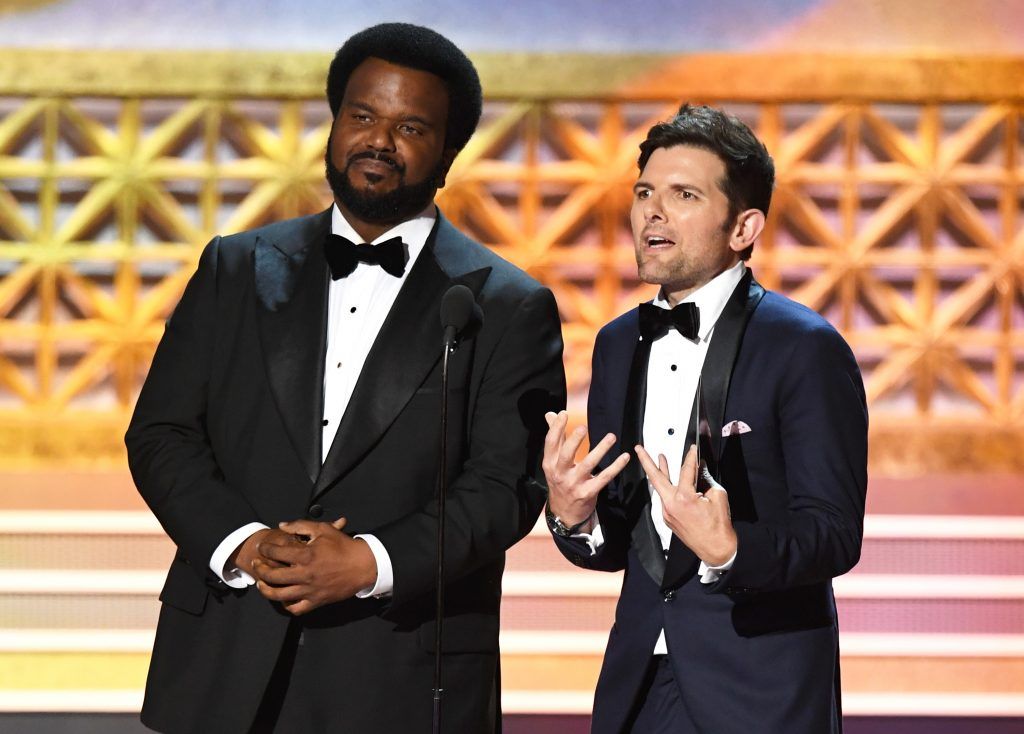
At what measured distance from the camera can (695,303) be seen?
238 cm

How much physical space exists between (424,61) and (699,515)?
1078 mm

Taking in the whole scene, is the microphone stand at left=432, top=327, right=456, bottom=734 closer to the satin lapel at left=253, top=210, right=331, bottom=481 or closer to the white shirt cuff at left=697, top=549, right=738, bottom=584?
the satin lapel at left=253, top=210, right=331, bottom=481

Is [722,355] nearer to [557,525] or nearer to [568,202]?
[557,525]

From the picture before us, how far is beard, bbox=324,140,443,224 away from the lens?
248 centimetres

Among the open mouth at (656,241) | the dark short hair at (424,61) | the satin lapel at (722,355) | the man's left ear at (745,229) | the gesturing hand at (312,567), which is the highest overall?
the dark short hair at (424,61)

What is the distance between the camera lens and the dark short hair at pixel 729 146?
2406 millimetres

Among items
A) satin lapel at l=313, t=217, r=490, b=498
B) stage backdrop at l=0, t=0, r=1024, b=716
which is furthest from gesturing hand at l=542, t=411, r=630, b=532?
stage backdrop at l=0, t=0, r=1024, b=716

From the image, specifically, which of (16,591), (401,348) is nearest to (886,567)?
(401,348)

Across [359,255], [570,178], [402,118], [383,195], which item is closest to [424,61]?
[402,118]

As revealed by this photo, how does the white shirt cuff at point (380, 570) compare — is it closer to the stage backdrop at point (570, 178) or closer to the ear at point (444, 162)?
the ear at point (444, 162)

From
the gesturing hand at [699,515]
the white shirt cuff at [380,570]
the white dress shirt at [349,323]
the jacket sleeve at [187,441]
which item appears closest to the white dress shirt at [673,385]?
the gesturing hand at [699,515]

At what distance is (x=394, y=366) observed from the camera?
236cm

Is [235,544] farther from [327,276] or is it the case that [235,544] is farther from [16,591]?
[16,591]

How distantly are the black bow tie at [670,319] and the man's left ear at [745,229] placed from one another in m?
0.16
